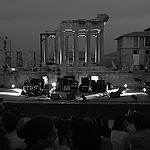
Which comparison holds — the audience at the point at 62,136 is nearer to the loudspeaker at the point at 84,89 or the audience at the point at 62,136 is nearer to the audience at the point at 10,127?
the audience at the point at 10,127

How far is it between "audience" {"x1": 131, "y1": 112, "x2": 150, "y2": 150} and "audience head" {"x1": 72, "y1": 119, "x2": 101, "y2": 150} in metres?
0.91

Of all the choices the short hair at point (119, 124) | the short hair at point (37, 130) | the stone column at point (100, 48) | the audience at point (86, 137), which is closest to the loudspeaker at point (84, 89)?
the stone column at point (100, 48)

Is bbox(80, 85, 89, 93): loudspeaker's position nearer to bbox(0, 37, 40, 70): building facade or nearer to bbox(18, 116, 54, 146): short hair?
bbox(18, 116, 54, 146): short hair

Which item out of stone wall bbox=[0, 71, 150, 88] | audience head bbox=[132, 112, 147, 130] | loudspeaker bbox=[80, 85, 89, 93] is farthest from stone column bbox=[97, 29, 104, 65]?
audience head bbox=[132, 112, 147, 130]

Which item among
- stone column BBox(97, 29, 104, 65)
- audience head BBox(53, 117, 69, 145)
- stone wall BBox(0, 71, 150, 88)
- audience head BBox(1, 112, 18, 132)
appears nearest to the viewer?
audience head BBox(53, 117, 69, 145)

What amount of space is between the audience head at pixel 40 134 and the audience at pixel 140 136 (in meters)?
1.52

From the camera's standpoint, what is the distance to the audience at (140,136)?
4.93 metres

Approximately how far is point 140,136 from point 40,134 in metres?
1.90

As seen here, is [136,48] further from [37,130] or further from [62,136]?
[37,130]

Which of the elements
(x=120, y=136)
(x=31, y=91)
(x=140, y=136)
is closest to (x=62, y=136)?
(x=140, y=136)

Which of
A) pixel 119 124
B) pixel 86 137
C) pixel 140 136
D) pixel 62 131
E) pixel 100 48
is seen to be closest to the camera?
pixel 86 137

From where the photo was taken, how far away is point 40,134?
12.9 ft

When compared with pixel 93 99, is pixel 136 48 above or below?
above

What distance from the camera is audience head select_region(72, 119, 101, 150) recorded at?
4.22m
